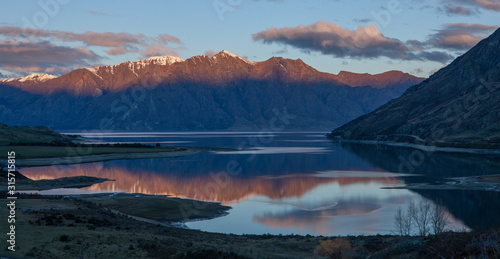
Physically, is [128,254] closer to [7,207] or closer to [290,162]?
[7,207]

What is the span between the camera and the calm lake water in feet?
160

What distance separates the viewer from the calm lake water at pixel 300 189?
4875cm

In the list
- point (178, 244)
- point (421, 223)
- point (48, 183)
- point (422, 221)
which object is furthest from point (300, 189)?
point (178, 244)

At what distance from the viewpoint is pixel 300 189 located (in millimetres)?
75562

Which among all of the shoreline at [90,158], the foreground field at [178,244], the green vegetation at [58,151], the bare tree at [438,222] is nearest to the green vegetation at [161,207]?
the foreground field at [178,244]

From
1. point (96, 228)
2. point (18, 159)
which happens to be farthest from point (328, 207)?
point (18, 159)

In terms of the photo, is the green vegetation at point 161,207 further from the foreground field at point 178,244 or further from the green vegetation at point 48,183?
→ the green vegetation at point 48,183

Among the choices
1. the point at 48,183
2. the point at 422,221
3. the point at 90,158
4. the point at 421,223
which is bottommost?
the point at 48,183

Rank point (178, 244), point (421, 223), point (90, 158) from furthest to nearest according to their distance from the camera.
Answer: point (90, 158) → point (421, 223) → point (178, 244)

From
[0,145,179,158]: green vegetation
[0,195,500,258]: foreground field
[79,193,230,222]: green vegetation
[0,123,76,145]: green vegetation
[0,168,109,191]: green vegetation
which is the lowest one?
[79,193,230,222]: green vegetation

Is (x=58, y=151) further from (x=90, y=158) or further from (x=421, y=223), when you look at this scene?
(x=421, y=223)

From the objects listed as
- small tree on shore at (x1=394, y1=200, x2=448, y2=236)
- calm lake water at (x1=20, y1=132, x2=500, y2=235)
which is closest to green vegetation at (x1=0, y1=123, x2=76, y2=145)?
calm lake water at (x1=20, y1=132, x2=500, y2=235)

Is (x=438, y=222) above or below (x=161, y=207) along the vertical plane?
above

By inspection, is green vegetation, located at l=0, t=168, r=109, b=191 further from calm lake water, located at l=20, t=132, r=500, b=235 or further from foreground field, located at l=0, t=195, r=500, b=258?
foreground field, located at l=0, t=195, r=500, b=258
